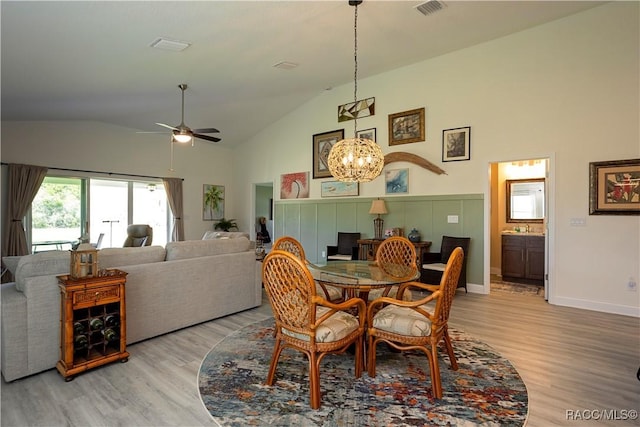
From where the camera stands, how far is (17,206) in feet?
18.9

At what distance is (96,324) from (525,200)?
278 inches

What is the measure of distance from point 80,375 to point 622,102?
21.1 feet

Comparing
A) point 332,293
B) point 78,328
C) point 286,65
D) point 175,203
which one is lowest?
point 78,328

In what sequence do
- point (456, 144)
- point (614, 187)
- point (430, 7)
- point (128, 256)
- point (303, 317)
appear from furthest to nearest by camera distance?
→ point (456, 144)
point (614, 187)
point (430, 7)
point (128, 256)
point (303, 317)

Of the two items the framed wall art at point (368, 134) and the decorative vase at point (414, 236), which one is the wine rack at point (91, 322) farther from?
the framed wall art at point (368, 134)

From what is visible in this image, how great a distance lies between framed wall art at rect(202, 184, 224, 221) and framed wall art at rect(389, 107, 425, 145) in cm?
517

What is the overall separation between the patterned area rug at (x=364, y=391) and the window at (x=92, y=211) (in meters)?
5.41

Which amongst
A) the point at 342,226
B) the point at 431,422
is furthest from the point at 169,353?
the point at 342,226

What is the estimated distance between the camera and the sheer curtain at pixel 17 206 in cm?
565

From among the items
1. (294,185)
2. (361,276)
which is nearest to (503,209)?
(294,185)

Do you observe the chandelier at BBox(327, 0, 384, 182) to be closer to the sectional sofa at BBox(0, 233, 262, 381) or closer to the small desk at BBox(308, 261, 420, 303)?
the small desk at BBox(308, 261, 420, 303)

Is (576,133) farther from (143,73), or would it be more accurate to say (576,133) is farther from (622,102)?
(143,73)

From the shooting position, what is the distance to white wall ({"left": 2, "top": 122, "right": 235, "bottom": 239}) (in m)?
5.99

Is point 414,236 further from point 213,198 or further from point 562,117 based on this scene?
point 213,198
